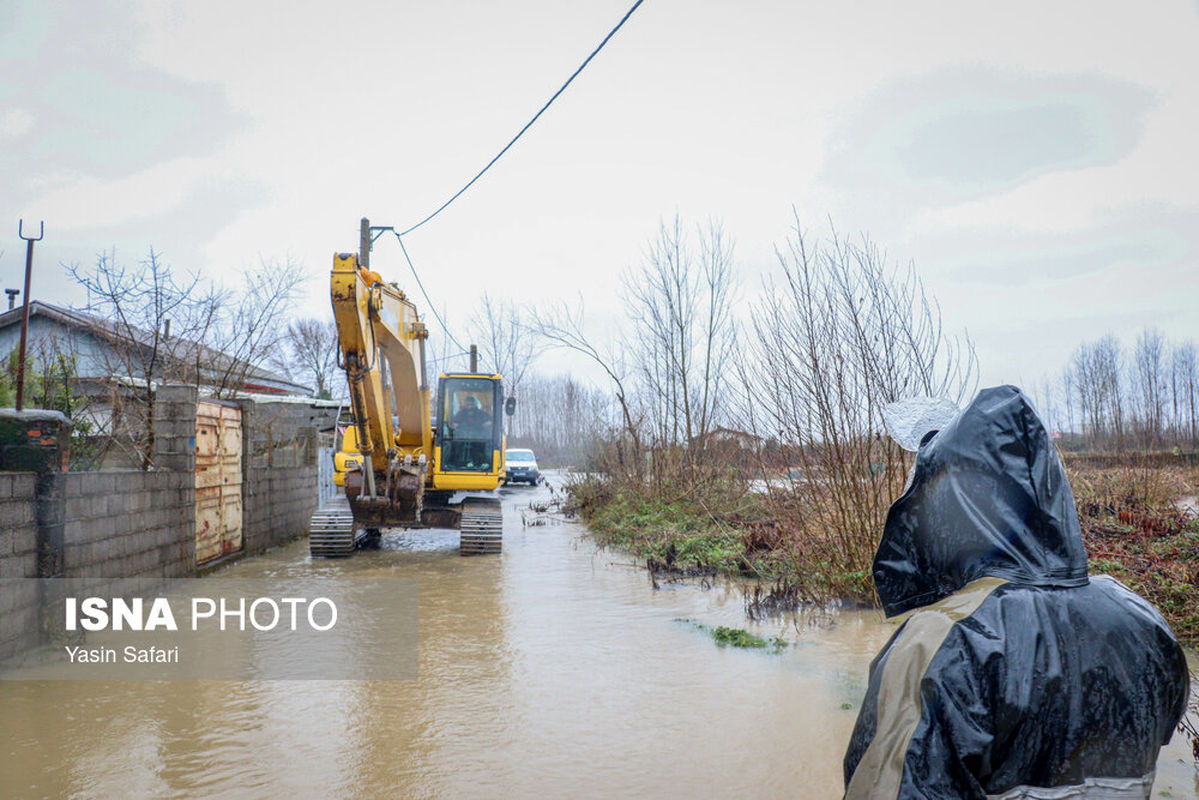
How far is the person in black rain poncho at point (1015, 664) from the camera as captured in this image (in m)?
1.67

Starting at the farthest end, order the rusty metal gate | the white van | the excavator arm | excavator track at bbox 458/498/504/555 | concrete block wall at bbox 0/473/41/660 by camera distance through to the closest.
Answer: the white van → excavator track at bbox 458/498/504/555 → the excavator arm → the rusty metal gate → concrete block wall at bbox 0/473/41/660

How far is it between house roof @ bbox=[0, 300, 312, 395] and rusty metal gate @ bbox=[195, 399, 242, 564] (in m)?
1.62

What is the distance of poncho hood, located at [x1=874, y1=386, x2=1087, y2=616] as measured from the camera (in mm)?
1789

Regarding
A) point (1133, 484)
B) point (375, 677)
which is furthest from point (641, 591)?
point (1133, 484)

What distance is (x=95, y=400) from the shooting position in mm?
12867

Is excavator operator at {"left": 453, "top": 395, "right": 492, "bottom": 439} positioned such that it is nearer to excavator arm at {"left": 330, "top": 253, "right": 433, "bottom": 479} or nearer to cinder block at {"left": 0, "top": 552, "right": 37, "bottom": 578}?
excavator arm at {"left": 330, "top": 253, "right": 433, "bottom": 479}

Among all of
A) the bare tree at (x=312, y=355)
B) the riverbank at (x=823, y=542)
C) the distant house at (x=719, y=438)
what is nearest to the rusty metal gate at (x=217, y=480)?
the riverbank at (x=823, y=542)

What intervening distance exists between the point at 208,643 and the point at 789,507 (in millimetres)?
5684

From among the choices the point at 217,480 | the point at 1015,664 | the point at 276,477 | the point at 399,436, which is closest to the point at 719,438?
the point at 399,436

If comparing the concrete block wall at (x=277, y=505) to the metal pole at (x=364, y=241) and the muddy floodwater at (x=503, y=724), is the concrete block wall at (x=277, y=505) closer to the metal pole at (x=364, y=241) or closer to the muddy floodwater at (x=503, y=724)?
the metal pole at (x=364, y=241)

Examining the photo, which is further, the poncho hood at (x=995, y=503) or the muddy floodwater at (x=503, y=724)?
the muddy floodwater at (x=503, y=724)

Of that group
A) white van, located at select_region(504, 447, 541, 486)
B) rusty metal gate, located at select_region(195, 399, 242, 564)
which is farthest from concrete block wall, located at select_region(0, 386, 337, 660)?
white van, located at select_region(504, 447, 541, 486)

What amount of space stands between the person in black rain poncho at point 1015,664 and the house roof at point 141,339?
11.5 metres

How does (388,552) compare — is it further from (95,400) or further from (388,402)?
(95,400)
